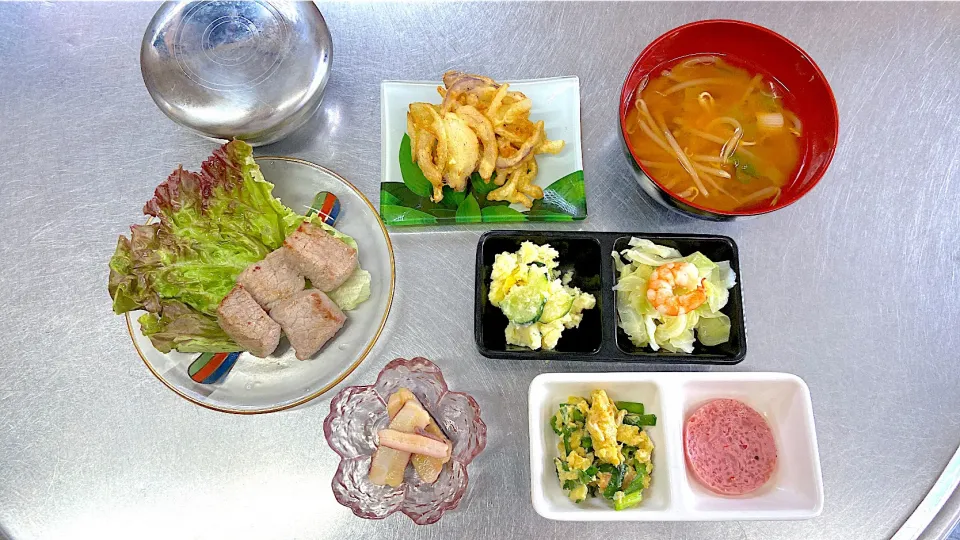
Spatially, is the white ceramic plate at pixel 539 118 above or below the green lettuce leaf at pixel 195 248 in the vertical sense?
above

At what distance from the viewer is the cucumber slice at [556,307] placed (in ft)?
5.40

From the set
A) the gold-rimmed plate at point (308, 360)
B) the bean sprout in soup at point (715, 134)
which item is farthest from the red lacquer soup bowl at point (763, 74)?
the gold-rimmed plate at point (308, 360)

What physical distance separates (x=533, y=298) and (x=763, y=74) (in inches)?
38.6

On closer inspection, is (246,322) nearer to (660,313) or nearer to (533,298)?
(533,298)

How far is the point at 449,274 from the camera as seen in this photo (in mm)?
1905

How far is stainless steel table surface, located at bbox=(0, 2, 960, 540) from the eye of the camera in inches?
69.5

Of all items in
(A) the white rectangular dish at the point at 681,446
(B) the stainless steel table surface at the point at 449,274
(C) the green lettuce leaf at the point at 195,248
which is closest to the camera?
(A) the white rectangular dish at the point at 681,446

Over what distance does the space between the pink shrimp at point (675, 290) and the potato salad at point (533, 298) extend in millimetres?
198

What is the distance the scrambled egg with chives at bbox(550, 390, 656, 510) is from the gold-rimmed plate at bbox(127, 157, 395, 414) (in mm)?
591

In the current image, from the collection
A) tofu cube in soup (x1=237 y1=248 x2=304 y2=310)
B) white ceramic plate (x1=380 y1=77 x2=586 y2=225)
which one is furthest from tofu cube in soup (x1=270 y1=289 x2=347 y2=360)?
white ceramic plate (x1=380 y1=77 x2=586 y2=225)

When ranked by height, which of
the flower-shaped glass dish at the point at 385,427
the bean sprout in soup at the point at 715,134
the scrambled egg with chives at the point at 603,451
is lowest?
the flower-shaped glass dish at the point at 385,427

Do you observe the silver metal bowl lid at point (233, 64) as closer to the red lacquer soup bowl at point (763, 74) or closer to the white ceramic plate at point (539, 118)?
the white ceramic plate at point (539, 118)

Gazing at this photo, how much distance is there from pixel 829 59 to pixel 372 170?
161 cm

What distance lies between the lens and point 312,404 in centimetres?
181
